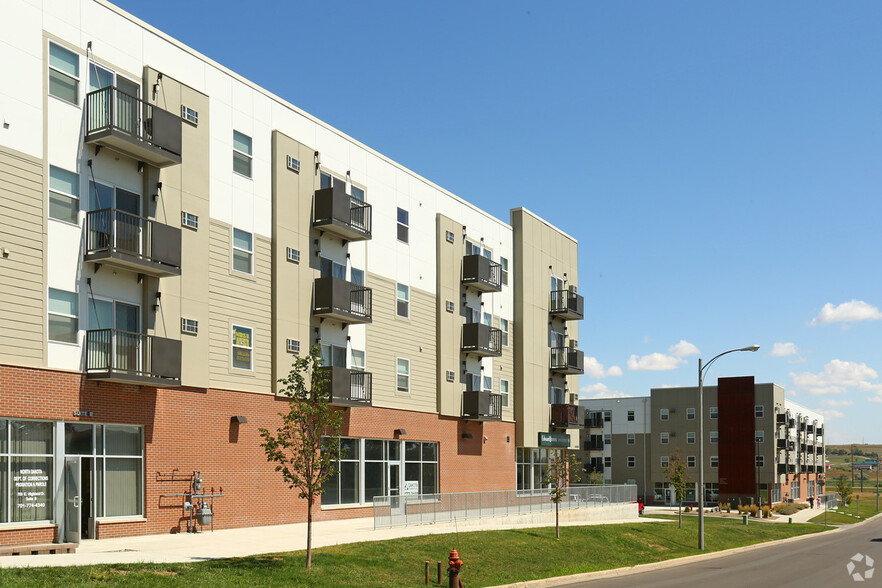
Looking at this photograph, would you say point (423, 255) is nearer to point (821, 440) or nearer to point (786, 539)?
point (786, 539)

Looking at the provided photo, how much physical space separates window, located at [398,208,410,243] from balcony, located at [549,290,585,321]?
17666 millimetres

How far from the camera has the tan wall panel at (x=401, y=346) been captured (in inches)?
1607

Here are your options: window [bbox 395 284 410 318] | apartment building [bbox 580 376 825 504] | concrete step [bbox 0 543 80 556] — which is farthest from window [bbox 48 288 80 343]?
apartment building [bbox 580 376 825 504]

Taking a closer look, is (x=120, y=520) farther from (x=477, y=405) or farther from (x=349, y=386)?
(x=477, y=405)

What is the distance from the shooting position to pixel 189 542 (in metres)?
25.9

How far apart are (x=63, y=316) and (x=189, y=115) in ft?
28.8

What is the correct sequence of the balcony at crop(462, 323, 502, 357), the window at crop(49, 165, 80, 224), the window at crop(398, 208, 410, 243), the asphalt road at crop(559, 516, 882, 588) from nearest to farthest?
the window at crop(49, 165, 80, 224), the asphalt road at crop(559, 516, 882, 588), the window at crop(398, 208, 410, 243), the balcony at crop(462, 323, 502, 357)

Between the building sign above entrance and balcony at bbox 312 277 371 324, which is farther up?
balcony at bbox 312 277 371 324

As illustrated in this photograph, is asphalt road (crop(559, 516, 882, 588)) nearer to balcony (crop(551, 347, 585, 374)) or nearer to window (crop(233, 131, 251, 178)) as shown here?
balcony (crop(551, 347, 585, 374))


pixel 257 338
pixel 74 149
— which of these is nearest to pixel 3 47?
pixel 74 149

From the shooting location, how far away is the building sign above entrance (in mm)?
55938

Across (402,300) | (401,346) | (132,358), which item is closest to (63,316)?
(132,358)

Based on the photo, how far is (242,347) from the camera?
3262 cm

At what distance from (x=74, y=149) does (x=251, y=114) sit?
8926mm
